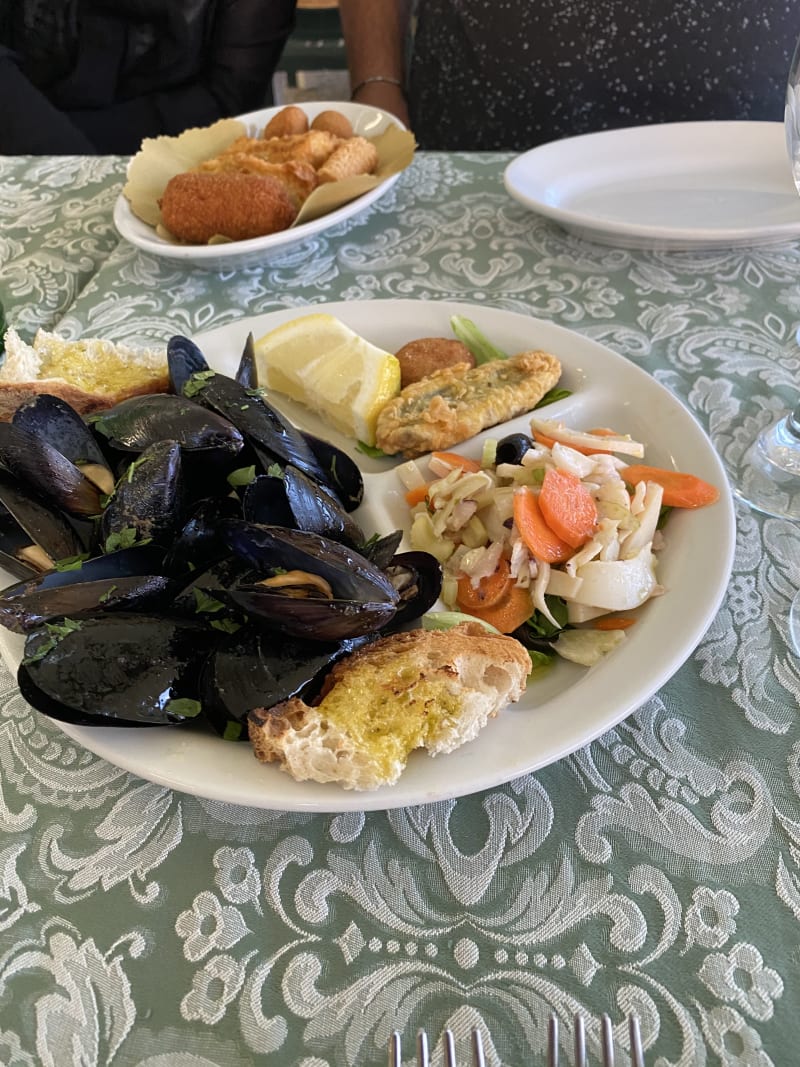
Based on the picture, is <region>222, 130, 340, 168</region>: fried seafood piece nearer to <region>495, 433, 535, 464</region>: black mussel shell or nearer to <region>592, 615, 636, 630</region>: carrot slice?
<region>495, 433, 535, 464</region>: black mussel shell

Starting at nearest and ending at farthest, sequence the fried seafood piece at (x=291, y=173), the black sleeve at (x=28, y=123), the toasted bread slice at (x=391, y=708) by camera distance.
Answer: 1. the toasted bread slice at (x=391, y=708)
2. the fried seafood piece at (x=291, y=173)
3. the black sleeve at (x=28, y=123)

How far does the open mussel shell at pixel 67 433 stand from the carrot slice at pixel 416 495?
1.69 ft

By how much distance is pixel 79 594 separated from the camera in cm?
93

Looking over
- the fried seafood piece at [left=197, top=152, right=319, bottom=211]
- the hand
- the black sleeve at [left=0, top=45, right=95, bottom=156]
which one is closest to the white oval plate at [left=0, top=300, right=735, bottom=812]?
the fried seafood piece at [left=197, top=152, right=319, bottom=211]

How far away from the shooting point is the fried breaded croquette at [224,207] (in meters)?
1.96

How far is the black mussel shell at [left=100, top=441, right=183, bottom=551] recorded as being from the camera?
Answer: 103cm

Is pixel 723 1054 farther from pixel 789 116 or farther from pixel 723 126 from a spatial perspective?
pixel 723 126

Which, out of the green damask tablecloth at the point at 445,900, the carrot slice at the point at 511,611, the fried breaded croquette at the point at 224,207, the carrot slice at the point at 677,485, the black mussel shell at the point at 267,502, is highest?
the fried breaded croquette at the point at 224,207

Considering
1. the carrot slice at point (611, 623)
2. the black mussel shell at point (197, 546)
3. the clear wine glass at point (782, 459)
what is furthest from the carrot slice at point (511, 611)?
the clear wine glass at point (782, 459)

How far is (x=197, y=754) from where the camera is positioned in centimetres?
88

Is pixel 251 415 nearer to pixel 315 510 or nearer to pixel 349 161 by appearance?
pixel 315 510

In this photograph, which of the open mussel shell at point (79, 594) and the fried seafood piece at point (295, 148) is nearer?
the open mussel shell at point (79, 594)

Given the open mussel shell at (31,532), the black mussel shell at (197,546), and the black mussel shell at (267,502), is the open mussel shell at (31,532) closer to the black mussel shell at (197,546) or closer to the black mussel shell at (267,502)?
the black mussel shell at (197,546)

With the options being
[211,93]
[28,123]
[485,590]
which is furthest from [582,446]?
[211,93]
